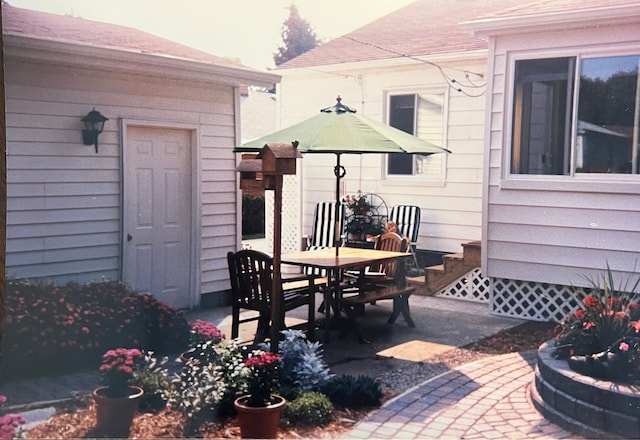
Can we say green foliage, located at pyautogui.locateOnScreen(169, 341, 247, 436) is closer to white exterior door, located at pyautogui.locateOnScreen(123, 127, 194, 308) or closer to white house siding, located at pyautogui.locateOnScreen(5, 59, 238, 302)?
white house siding, located at pyautogui.locateOnScreen(5, 59, 238, 302)

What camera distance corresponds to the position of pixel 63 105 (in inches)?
217

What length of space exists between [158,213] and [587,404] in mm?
4041

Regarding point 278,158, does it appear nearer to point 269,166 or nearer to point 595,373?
point 269,166

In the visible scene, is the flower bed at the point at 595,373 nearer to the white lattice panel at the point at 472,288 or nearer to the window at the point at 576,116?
the window at the point at 576,116

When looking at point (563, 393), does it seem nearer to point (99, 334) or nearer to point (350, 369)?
point (350, 369)

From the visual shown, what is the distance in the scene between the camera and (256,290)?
18.1 feet

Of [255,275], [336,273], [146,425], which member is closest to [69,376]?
[146,425]

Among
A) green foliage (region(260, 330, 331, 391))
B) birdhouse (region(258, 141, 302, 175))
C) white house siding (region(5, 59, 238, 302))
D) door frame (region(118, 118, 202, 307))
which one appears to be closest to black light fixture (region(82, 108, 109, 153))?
white house siding (region(5, 59, 238, 302))

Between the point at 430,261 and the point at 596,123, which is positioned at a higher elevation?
the point at 596,123

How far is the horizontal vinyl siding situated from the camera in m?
5.91

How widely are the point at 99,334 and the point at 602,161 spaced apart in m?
4.28

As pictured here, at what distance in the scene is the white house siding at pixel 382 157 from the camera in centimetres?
→ 844

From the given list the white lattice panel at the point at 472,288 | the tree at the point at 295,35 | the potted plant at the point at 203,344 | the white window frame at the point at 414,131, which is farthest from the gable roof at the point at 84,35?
the white lattice panel at the point at 472,288

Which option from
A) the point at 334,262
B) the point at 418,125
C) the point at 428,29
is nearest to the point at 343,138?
the point at 334,262
